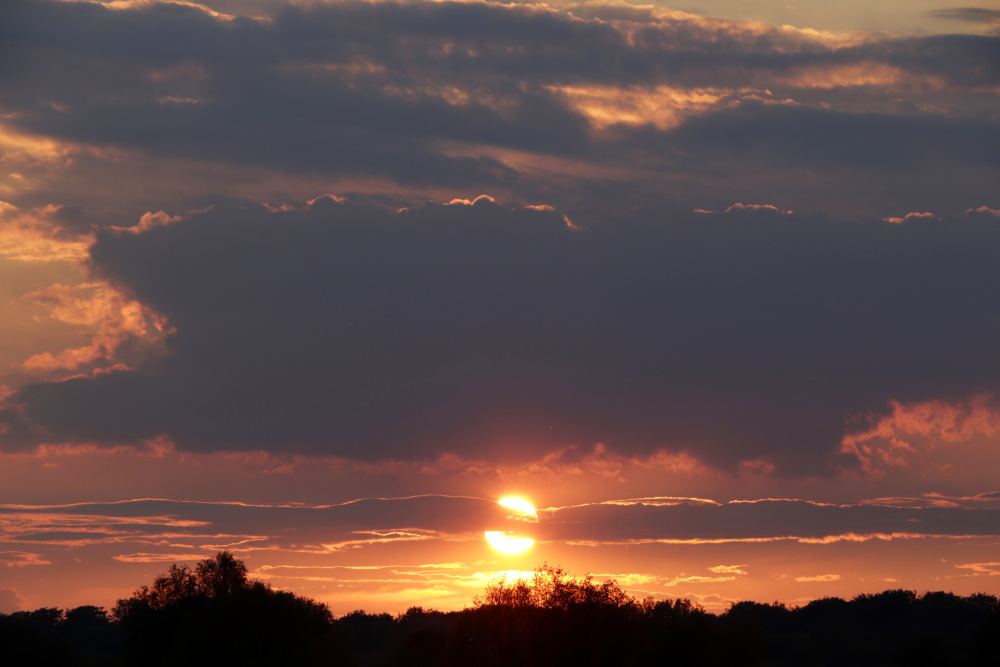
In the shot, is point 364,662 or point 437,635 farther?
point 364,662

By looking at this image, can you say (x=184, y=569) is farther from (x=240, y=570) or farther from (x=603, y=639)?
(x=603, y=639)

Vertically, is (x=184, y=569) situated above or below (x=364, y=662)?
above

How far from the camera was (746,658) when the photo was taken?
364ft

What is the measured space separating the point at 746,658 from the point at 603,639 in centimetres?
2177

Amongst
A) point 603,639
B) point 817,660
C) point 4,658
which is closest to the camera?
point 603,639

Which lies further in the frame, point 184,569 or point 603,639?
point 184,569

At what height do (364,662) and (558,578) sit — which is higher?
(558,578)

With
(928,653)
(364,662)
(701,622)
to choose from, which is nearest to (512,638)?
(701,622)

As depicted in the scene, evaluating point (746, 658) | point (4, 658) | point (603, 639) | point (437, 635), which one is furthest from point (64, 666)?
point (746, 658)

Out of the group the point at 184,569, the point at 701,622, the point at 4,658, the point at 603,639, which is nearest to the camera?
the point at 603,639

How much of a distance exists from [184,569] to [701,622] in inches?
2469

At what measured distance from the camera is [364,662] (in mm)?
180250

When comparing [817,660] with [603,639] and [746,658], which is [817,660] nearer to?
[746,658]

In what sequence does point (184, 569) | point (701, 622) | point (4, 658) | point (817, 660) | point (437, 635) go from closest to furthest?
point (701, 622) < point (4, 658) < point (184, 569) < point (437, 635) < point (817, 660)
